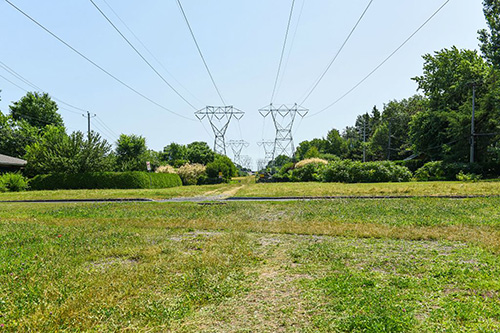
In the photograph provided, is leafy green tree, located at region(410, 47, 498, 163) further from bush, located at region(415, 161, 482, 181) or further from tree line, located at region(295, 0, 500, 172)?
bush, located at region(415, 161, 482, 181)

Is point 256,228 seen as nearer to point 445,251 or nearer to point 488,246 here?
point 445,251

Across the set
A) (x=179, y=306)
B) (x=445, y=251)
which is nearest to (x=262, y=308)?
(x=179, y=306)

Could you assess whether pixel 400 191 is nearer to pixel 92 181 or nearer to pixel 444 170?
pixel 444 170

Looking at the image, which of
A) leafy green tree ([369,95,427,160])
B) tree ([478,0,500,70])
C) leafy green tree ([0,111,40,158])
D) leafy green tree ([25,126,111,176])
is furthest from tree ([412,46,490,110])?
leafy green tree ([0,111,40,158])

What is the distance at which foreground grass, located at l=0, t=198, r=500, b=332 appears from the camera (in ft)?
9.89

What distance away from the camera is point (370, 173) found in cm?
3006

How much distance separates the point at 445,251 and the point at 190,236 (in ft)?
17.1

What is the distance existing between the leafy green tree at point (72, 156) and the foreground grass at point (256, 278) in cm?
2628

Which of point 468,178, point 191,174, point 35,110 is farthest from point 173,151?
point 468,178

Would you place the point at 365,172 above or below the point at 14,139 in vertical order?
below

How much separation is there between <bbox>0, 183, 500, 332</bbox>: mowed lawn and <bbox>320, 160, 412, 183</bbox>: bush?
2268 centimetres

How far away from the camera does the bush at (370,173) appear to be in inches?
1172

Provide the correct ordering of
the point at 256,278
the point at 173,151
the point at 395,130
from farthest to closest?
the point at 173,151, the point at 395,130, the point at 256,278

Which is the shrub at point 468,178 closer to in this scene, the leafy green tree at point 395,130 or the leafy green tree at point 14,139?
the leafy green tree at point 395,130
